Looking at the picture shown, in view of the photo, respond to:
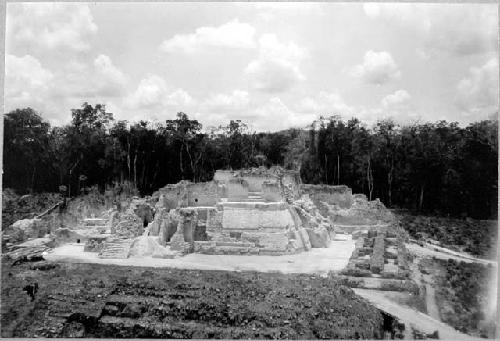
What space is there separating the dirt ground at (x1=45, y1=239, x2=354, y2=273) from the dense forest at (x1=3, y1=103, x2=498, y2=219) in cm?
189

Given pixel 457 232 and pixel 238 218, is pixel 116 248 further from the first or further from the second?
pixel 457 232

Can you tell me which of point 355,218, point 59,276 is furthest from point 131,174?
point 355,218

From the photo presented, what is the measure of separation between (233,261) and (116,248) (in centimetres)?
344

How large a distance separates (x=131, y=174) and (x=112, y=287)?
202 inches

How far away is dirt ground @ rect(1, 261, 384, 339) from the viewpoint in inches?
364

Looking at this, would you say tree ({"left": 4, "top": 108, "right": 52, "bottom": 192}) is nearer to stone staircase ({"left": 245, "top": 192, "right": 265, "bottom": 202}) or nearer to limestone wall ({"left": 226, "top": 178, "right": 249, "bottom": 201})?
limestone wall ({"left": 226, "top": 178, "right": 249, "bottom": 201})

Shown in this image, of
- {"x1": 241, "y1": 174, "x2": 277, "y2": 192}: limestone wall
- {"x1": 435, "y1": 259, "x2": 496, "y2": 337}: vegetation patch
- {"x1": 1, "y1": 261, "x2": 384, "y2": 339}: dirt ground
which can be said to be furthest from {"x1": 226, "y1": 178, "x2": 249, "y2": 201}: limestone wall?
{"x1": 435, "y1": 259, "x2": 496, "y2": 337}: vegetation patch

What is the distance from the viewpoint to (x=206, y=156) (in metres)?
18.4

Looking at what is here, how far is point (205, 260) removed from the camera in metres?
13.9

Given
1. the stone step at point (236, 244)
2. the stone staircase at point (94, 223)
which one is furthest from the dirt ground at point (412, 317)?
the stone staircase at point (94, 223)

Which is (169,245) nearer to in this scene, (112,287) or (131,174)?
(131,174)

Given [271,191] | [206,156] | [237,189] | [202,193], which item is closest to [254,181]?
[237,189]

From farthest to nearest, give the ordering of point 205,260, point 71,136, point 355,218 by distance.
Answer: point 355,218, point 205,260, point 71,136

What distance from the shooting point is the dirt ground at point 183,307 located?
364 inches
